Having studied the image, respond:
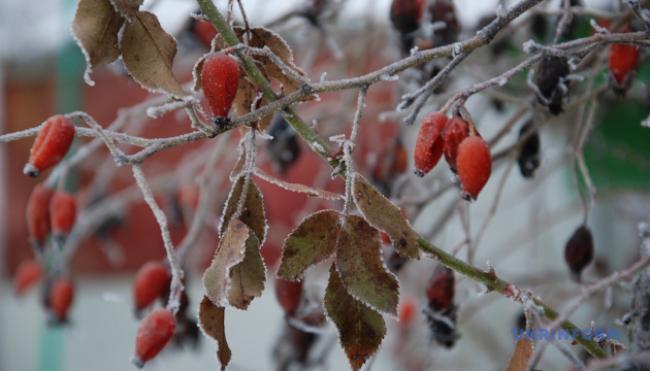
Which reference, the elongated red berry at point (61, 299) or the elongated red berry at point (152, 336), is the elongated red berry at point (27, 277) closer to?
the elongated red berry at point (61, 299)

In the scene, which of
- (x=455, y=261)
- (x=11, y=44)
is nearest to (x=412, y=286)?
(x=455, y=261)

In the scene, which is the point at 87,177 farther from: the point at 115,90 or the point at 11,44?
the point at 11,44

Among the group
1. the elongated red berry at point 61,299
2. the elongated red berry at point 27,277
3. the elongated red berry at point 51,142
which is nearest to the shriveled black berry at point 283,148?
the elongated red berry at point 61,299

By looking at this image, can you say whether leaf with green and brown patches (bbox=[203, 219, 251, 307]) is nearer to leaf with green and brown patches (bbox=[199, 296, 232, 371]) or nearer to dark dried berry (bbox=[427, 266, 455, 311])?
leaf with green and brown patches (bbox=[199, 296, 232, 371])

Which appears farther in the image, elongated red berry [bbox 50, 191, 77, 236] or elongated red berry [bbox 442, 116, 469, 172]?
elongated red berry [bbox 50, 191, 77, 236]

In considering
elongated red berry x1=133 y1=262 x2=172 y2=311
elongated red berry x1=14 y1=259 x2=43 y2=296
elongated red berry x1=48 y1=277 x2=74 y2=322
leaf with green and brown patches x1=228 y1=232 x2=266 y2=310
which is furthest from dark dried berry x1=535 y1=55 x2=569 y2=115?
elongated red berry x1=14 y1=259 x2=43 y2=296
